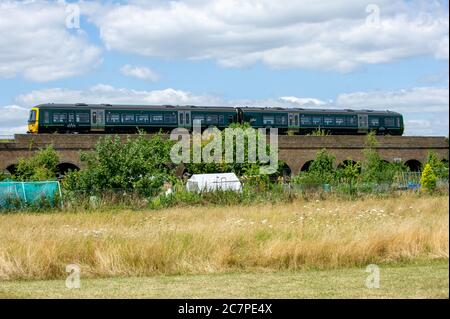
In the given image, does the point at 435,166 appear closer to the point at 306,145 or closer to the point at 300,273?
the point at 306,145

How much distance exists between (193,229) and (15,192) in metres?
15.5

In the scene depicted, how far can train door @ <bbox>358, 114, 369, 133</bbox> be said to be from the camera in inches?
2611

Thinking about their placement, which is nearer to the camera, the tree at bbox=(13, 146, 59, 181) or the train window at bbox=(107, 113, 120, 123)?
the tree at bbox=(13, 146, 59, 181)

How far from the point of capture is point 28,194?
97.2 feet

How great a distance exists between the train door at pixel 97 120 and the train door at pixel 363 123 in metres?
24.8

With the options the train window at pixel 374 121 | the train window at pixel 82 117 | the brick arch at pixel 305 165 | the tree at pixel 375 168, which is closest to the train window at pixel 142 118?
the train window at pixel 82 117

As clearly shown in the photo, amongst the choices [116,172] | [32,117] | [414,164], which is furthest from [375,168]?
[32,117]

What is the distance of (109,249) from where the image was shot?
42.9ft

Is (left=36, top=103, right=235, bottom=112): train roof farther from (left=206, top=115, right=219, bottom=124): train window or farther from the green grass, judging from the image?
the green grass

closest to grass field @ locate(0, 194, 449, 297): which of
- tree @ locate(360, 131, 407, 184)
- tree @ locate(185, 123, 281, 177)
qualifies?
tree @ locate(360, 131, 407, 184)

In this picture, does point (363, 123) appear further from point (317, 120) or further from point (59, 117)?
point (59, 117)

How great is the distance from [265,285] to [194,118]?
49.8 m

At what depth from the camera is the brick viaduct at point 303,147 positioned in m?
54.7
